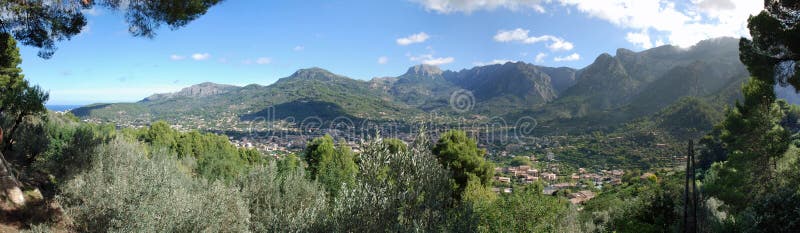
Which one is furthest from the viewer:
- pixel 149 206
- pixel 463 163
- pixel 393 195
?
pixel 463 163

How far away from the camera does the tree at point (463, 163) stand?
1775 cm

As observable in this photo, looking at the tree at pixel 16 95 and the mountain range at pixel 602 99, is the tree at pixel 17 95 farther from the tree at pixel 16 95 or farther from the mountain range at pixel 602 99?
the mountain range at pixel 602 99

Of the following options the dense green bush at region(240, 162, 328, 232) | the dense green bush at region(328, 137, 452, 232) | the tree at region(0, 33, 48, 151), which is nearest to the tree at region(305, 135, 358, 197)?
the dense green bush at region(240, 162, 328, 232)

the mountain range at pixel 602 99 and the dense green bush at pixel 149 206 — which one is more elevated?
the mountain range at pixel 602 99

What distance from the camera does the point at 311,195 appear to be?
13805 millimetres

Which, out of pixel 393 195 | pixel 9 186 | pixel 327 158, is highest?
pixel 393 195

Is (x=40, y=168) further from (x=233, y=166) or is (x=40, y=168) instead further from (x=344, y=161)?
(x=344, y=161)

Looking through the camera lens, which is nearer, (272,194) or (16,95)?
(272,194)

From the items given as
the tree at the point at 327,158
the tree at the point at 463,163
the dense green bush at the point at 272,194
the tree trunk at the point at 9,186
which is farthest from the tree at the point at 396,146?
the tree trunk at the point at 9,186

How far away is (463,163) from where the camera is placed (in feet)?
59.7

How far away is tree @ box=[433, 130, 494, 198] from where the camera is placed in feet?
58.2

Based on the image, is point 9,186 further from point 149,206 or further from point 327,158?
point 327,158

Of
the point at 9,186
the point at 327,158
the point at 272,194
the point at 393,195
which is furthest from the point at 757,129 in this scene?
the point at 9,186

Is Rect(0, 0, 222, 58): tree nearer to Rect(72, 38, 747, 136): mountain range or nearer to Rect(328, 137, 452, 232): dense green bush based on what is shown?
Rect(328, 137, 452, 232): dense green bush
